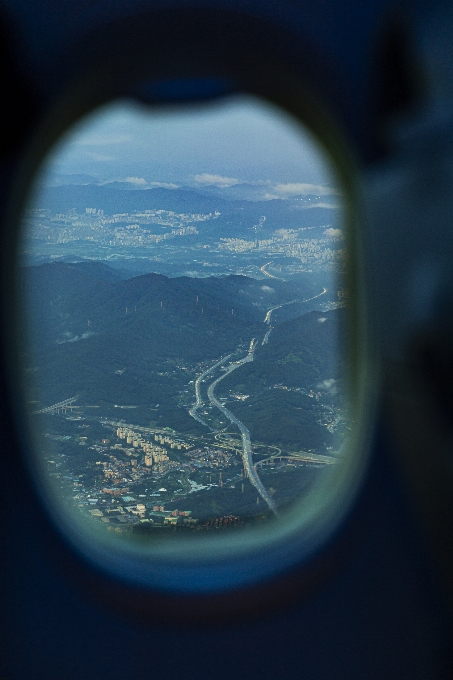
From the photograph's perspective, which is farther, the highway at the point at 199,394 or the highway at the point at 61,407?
the highway at the point at 199,394

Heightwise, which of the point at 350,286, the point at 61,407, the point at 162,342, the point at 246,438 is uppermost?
the point at 350,286

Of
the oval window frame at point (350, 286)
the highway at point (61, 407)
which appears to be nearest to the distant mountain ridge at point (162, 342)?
the highway at point (61, 407)

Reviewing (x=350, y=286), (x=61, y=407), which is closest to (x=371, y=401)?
(x=350, y=286)

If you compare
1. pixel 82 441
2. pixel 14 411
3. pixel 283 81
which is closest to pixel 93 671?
pixel 82 441

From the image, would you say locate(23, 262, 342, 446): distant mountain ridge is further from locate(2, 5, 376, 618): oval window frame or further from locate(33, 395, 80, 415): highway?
locate(2, 5, 376, 618): oval window frame

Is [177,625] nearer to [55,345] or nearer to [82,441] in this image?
[82,441]

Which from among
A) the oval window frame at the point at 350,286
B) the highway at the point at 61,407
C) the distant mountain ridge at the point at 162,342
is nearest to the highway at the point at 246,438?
the distant mountain ridge at the point at 162,342

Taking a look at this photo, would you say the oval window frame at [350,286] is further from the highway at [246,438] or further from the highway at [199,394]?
the highway at [199,394]

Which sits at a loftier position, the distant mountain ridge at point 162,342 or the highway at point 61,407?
the distant mountain ridge at point 162,342

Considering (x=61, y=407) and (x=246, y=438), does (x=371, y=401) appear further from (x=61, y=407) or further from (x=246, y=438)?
(x=61, y=407)
